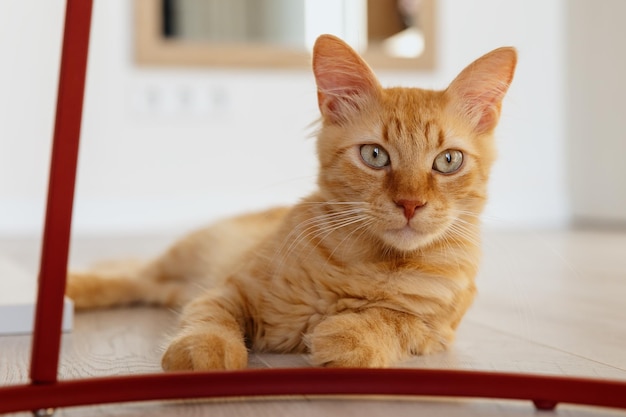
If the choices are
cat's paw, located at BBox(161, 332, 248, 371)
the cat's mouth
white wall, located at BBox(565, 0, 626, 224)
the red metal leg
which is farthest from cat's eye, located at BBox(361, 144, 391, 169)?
white wall, located at BBox(565, 0, 626, 224)

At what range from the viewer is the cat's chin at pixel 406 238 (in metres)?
1.16

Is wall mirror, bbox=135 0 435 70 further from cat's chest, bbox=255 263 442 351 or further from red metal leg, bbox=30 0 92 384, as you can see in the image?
red metal leg, bbox=30 0 92 384

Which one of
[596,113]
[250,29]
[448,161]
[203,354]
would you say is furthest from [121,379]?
[596,113]

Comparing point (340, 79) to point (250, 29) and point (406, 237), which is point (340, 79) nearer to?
point (406, 237)

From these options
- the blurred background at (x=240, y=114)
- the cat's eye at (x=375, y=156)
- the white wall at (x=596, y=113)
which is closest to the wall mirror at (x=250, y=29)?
the blurred background at (x=240, y=114)

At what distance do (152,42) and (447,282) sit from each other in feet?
11.3

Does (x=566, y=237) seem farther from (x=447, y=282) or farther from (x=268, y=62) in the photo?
(x=447, y=282)

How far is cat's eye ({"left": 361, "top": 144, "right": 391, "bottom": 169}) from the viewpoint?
3.93ft

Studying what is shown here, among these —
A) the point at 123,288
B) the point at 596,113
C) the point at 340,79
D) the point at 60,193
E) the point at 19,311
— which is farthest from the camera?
the point at 596,113

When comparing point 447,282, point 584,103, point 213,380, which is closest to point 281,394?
point 213,380

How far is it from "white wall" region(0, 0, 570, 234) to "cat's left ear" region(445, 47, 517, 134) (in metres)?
2.87

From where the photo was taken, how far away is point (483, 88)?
4.12ft

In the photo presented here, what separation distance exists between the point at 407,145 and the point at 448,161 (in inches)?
3.0

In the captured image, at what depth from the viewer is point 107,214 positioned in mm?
4293
